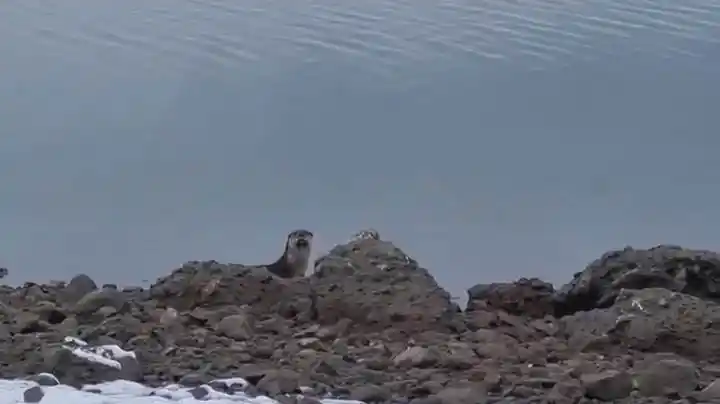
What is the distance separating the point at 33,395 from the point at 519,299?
3.62 meters

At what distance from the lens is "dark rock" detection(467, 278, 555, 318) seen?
7.38 m

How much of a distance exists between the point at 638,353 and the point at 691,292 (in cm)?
135

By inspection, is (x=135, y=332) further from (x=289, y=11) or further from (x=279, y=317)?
(x=289, y=11)

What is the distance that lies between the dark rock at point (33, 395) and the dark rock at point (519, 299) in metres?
3.17

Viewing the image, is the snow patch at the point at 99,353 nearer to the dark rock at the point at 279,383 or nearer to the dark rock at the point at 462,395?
the dark rock at the point at 279,383

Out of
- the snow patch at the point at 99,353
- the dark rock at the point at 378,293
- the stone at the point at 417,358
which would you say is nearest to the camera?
the snow patch at the point at 99,353

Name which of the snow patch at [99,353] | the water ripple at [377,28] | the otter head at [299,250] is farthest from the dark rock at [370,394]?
the water ripple at [377,28]

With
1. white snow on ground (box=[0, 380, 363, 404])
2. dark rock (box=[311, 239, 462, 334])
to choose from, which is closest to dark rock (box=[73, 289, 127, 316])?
dark rock (box=[311, 239, 462, 334])

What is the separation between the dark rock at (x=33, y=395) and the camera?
15.6 ft

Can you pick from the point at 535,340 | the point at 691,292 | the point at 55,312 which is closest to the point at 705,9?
the point at 691,292

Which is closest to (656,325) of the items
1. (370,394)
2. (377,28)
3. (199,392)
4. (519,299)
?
(519,299)

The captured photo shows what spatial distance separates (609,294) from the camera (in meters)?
6.97

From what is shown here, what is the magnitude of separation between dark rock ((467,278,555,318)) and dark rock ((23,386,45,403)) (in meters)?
3.17

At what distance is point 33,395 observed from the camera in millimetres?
4773
